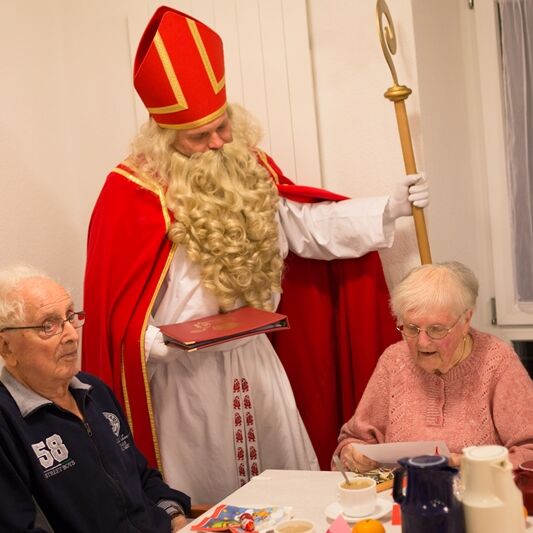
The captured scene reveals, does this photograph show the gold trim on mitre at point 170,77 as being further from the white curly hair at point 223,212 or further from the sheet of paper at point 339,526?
the sheet of paper at point 339,526

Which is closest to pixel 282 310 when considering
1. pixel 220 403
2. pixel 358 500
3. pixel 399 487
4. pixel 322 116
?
pixel 220 403

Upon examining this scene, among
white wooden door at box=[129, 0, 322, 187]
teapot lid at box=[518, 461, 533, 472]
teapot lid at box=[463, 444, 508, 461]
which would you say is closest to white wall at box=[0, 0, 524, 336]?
white wooden door at box=[129, 0, 322, 187]

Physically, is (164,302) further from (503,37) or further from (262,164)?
(503,37)

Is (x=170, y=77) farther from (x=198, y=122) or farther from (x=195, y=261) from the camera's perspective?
(x=195, y=261)

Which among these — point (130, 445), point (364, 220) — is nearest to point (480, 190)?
point (364, 220)

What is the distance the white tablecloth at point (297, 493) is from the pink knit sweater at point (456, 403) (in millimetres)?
281

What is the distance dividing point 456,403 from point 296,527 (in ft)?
2.46

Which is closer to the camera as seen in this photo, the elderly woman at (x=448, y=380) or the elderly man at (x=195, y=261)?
the elderly woman at (x=448, y=380)

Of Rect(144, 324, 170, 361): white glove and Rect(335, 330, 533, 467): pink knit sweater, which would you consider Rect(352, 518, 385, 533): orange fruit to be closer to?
Rect(335, 330, 533, 467): pink knit sweater

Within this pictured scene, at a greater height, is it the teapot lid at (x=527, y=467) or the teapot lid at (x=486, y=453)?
the teapot lid at (x=486, y=453)

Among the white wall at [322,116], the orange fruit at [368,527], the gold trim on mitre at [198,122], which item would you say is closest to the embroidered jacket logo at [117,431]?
the orange fruit at [368,527]

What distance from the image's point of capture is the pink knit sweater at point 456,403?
7.66ft

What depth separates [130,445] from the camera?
2434 millimetres

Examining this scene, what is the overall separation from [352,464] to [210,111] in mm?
1243
